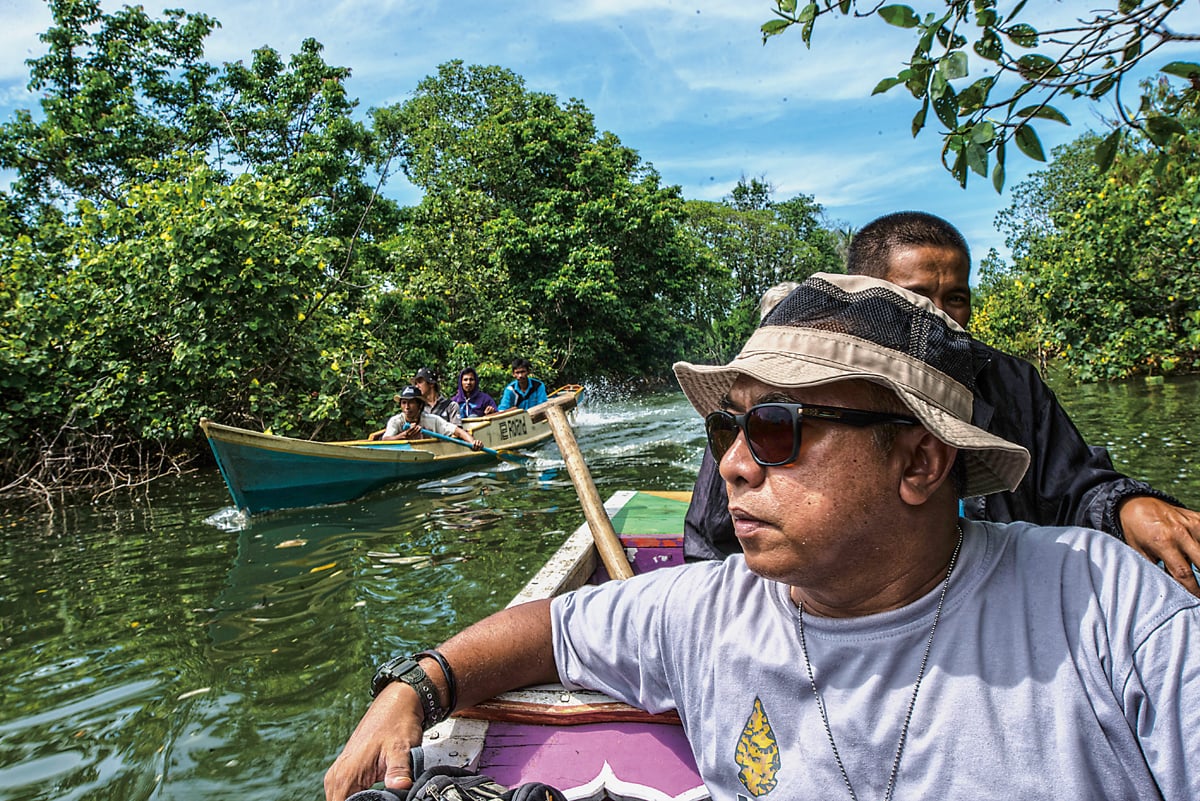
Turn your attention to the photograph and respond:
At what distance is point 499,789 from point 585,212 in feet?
68.6

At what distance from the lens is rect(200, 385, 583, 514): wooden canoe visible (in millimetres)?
7414

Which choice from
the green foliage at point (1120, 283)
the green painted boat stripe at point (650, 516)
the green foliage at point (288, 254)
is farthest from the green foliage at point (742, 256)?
the green painted boat stripe at point (650, 516)

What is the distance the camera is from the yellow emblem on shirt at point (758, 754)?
3.95 ft

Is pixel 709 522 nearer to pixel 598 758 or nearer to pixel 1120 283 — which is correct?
pixel 598 758

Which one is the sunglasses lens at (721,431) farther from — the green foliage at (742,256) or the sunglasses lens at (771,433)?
the green foliage at (742,256)

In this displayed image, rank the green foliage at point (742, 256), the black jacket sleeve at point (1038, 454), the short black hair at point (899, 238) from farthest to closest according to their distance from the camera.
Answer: the green foliage at point (742, 256) < the short black hair at point (899, 238) < the black jacket sleeve at point (1038, 454)

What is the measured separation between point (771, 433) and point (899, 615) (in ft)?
1.06

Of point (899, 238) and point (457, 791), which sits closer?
point (457, 791)

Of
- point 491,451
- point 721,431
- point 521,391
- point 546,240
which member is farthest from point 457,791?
point 546,240

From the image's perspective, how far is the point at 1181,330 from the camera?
45.7 feet

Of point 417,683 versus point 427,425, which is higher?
point 427,425

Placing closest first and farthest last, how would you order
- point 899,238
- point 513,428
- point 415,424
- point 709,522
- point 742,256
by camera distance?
1. point 899,238
2. point 709,522
3. point 415,424
4. point 513,428
5. point 742,256

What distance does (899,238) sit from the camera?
196cm

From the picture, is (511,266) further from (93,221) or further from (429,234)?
(93,221)
